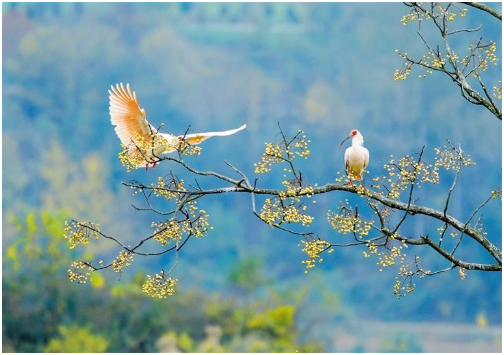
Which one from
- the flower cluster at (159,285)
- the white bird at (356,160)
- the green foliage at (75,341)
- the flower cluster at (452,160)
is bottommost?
the flower cluster at (159,285)

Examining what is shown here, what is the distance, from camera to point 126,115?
6.32 m

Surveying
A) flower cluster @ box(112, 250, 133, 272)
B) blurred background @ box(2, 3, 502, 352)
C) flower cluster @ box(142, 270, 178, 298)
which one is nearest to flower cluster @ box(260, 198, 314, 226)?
flower cluster @ box(142, 270, 178, 298)

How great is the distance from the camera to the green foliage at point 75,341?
1673 centimetres

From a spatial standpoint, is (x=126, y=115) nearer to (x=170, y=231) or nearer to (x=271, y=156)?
(x=170, y=231)

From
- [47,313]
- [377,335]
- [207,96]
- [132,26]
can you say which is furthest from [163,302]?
[132,26]

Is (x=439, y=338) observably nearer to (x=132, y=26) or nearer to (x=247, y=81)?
(x=247, y=81)

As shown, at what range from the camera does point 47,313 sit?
1708 cm

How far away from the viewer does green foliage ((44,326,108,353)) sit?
16734 millimetres

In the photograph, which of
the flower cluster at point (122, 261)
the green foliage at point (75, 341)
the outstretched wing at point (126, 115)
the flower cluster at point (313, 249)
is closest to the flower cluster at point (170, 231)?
the flower cluster at point (122, 261)

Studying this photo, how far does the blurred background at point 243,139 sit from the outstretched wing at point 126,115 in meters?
11.2

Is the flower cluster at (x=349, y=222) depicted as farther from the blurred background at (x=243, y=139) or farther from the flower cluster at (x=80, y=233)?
the blurred background at (x=243, y=139)

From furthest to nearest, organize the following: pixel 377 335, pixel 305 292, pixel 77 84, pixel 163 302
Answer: pixel 77 84, pixel 377 335, pixel 305 292, pixel 163 302

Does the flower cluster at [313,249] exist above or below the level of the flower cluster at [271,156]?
below

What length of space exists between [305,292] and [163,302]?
297 centimetres
